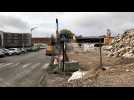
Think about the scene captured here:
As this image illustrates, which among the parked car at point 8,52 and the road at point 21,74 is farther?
the parked car at point 8,52

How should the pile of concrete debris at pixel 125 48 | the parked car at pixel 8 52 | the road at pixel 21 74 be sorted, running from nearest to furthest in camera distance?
1. the road at pixel 21 74
2. the pile of concrete debris at pixel 125 48
3. the parked car at pixel 8 52

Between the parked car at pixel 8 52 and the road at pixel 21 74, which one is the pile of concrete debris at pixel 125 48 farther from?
the parked car at pixel 8 52

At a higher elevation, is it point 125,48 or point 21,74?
point 125,48

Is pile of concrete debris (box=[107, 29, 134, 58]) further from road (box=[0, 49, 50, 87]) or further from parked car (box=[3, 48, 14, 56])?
parked car (box=[3, 48, 14, 56])

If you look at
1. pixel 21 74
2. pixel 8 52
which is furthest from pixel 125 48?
pixel 8 52

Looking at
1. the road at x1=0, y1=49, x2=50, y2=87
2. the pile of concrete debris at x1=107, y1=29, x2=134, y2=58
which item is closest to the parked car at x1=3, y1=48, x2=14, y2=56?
the pile of concrete debris at x1=107, y1=29, x2=134, y2=58

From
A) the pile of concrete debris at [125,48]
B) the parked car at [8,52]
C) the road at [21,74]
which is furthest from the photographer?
the parked car at [8,52]

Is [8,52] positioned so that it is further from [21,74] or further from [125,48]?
[21,74]

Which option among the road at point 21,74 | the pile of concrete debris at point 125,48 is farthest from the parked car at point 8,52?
the road at point 21,74

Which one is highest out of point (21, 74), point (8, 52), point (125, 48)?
point (125, 48)
